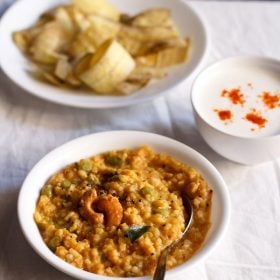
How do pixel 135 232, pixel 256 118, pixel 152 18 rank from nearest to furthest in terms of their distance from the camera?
pixel 135 232 → pixel 256 118 → pixel 152 18

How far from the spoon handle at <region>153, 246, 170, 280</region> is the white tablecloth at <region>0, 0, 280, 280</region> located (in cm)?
16

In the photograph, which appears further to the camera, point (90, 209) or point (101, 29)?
point (101, 29)

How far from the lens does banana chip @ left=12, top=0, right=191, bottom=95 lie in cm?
218

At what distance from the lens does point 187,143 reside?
2.06m

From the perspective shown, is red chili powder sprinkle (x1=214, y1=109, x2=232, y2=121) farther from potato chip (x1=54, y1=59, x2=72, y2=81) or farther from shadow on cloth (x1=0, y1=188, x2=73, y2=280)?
shadow on cloth (x1=0, y1=188, x2=73, y2=280)

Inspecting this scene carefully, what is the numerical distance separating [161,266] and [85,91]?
3.10 ft

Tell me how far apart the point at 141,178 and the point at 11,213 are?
43 centimetres

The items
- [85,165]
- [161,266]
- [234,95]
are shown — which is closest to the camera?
[161,266]

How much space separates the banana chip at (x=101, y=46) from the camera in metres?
2.18

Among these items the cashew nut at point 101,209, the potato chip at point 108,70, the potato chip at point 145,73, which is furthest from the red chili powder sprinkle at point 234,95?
the cashew nut at point 101,209

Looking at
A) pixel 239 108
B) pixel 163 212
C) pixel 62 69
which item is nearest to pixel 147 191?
pixel 163 212

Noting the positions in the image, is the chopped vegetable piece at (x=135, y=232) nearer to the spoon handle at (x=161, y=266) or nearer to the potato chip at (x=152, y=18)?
the spoon handle at (x=161, y=266)

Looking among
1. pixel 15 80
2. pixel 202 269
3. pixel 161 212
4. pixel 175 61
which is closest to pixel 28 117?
pixel 15 80

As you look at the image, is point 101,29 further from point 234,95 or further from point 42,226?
point 42,226
